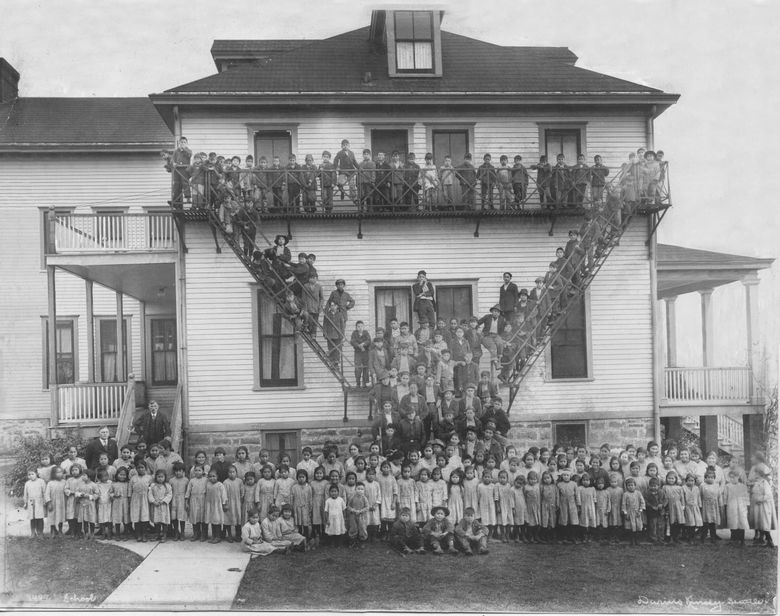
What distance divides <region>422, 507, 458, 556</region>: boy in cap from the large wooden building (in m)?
3.18

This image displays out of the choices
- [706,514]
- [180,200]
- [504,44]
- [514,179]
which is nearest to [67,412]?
[180,200]

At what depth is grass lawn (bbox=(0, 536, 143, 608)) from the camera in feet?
34.3

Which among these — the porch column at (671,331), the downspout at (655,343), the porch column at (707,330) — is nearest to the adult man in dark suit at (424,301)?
the downspout at (655,343)

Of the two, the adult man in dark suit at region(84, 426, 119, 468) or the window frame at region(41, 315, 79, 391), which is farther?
the window frame at region(41, 315, 79, 391)

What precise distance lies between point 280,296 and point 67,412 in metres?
4.66

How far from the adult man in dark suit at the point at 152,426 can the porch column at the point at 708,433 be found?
33.2ft

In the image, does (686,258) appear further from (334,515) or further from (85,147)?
(85,147)

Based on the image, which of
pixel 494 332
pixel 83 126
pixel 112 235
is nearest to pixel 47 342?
pixel 112 235

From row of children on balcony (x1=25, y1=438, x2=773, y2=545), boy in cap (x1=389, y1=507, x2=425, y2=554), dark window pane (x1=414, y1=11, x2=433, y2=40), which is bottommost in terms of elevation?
boy in cap (x1=389, y1=507, x2=425, y2=554)

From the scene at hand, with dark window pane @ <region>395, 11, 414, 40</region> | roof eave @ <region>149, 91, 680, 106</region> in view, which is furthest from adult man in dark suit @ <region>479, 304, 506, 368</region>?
dark window pane @ <region>395, 11, 414, 40</region>

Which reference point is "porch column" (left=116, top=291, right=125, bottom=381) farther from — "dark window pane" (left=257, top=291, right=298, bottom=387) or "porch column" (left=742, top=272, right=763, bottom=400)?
"porch column" (left=742, top=272, right=763, bottom=400)

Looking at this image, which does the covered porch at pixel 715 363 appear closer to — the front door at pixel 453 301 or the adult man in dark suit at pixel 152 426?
the front door at pixel 453 301

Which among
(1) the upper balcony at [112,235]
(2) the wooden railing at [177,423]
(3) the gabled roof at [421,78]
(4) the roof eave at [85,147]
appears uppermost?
(3) the gabled roof at [421,78]

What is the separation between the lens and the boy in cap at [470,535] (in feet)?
36.2
